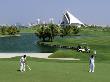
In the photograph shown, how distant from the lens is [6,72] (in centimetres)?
2862

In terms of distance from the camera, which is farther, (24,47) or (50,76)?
(24,47)

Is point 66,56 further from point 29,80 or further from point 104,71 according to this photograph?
point 29,80

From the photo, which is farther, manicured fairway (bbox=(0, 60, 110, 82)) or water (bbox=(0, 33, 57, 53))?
water (bbox=(0, 33, 57, 53))

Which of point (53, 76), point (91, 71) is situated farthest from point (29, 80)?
point (91, 71)

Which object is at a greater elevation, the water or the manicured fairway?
the manicured fairway

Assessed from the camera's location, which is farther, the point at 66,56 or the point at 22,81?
the point at 66,56

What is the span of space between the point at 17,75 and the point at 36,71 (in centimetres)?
284

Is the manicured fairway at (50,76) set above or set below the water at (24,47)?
above

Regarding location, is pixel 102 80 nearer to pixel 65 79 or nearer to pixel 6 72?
pixel 65 79

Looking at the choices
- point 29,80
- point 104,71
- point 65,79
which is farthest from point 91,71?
point 29,80

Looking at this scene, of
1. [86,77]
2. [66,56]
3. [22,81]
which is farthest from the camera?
[66,56]

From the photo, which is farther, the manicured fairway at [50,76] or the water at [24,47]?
the water at [24,47]

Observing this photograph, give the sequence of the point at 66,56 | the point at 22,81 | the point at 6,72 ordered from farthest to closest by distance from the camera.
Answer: the point at 66,56 → the point at 6,72 → the point at 22,81

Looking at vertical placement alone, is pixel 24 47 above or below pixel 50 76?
below
